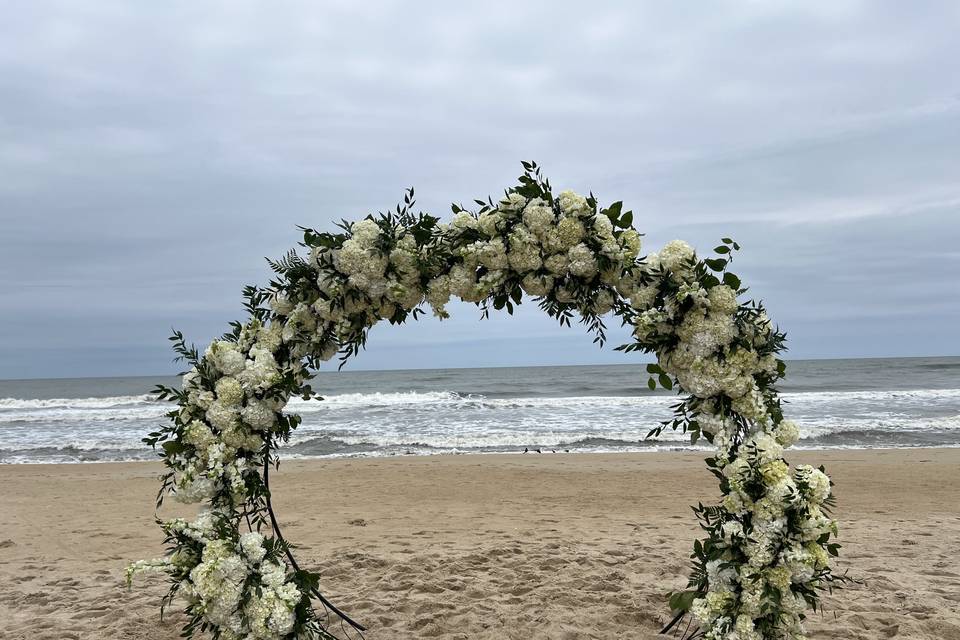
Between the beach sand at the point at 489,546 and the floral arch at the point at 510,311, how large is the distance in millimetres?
1314

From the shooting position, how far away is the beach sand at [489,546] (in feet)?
13.6

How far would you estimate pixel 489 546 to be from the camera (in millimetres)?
5871

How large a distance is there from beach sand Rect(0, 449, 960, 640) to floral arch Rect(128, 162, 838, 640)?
1.31 m

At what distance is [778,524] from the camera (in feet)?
9.07

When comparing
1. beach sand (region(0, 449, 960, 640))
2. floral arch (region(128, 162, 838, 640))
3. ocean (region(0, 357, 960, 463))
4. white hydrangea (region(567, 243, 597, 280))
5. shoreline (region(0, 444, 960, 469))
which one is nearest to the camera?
floral arch (region(128, 162, 838, 640))

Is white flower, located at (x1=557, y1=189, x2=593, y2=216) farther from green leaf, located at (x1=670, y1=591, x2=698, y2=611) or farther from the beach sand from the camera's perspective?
the beach sand

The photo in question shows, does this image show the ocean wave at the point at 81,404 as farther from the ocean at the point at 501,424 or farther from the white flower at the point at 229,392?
the white flower at the point at 229,392

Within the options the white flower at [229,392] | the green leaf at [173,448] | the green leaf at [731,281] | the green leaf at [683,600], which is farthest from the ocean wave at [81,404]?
the green leaf at [731,281]

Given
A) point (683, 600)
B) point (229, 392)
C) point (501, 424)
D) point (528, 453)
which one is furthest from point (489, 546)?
point (501, 424)

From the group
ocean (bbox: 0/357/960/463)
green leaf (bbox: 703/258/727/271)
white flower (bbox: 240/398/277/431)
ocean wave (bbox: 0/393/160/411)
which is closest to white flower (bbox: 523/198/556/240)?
green leaf (bbox: 703/258/727/271)

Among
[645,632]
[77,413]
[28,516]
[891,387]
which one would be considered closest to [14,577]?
[28,516]

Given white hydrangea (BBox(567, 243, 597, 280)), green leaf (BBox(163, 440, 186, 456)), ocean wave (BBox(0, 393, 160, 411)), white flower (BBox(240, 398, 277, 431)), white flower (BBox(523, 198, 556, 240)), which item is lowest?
ocean wave (BBox(0, 393, 160, 411))

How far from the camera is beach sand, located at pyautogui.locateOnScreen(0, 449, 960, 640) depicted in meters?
4.14

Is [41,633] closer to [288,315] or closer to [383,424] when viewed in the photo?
[288,315]
